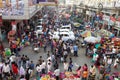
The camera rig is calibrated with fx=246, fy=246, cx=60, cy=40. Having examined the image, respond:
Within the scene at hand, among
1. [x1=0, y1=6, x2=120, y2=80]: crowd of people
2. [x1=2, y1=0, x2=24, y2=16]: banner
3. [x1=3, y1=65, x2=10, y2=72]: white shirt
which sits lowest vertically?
[x1=0, y1=6, x2=120, y2=80]: crowd of people

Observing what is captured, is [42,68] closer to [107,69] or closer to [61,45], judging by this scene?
[107,69]

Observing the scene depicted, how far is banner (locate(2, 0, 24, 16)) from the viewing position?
25980 millimetres

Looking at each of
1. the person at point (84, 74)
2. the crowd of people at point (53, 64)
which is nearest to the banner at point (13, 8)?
the crowd of people at point (53, 64)

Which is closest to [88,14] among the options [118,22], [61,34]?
[118,22]

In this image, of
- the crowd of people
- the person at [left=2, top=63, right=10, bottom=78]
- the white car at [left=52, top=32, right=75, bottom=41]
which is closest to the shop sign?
the white car at [left=52, top=32, right=75, bottom=41]

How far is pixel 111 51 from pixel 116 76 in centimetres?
639

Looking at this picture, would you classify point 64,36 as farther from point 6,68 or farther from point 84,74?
point 6,68

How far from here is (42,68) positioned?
15.3 metres

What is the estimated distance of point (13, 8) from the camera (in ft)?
85.5

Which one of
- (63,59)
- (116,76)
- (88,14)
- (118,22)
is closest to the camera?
(116,76)

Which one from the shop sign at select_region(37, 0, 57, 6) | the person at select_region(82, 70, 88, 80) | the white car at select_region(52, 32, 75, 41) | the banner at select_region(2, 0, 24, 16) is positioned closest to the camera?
the person at select_region(82, 70, 88, 80)

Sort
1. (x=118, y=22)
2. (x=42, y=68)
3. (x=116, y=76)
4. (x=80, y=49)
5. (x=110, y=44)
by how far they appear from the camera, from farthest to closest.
→ (x=118, y=22) < (x=80, y=49) < (x=110, y=44) < (x=42, y=68) < (x=116, y=76)

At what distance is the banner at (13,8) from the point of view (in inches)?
1023

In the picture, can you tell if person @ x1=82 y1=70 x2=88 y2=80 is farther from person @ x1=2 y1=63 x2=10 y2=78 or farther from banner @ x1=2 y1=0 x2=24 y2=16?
banner @ x1=2 y1=0 x2=24 y2=16
